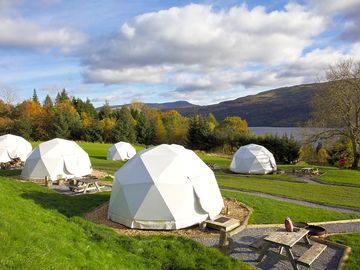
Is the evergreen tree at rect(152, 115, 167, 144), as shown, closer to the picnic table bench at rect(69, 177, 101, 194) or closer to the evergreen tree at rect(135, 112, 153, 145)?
the evergreen tree at rect(135, 112, 153, 145)

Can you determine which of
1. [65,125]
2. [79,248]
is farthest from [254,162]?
[65,125]

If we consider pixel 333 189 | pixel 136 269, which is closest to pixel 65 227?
pixel 136 269

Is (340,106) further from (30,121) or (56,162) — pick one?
(30,121)

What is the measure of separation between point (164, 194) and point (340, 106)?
26753 mm

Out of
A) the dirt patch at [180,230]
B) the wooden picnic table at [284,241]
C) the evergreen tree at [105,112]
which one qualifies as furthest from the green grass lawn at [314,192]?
the evergreen tree at [105,112]

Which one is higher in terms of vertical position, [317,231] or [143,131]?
[143,131]

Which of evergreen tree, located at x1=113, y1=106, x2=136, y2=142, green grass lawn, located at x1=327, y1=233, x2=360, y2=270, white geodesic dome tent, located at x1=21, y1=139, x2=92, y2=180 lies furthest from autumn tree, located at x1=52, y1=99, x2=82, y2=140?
green grass lawn, located at x1=327, y1=233, x2=360, y2=270

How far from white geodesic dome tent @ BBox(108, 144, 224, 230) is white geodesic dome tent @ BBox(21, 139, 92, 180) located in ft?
34.5

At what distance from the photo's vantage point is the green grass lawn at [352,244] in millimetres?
8762

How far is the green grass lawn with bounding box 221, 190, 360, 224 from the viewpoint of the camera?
13.1 m

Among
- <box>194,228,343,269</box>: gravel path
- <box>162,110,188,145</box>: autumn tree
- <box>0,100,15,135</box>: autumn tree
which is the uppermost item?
<box>0,100,15,135</box>: autumn tree

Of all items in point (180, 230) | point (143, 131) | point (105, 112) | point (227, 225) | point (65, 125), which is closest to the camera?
point (227, 225)

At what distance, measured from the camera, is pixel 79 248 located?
24.6 ft

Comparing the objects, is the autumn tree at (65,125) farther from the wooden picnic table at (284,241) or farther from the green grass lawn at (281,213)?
the wooden picnic table at (284,241)
